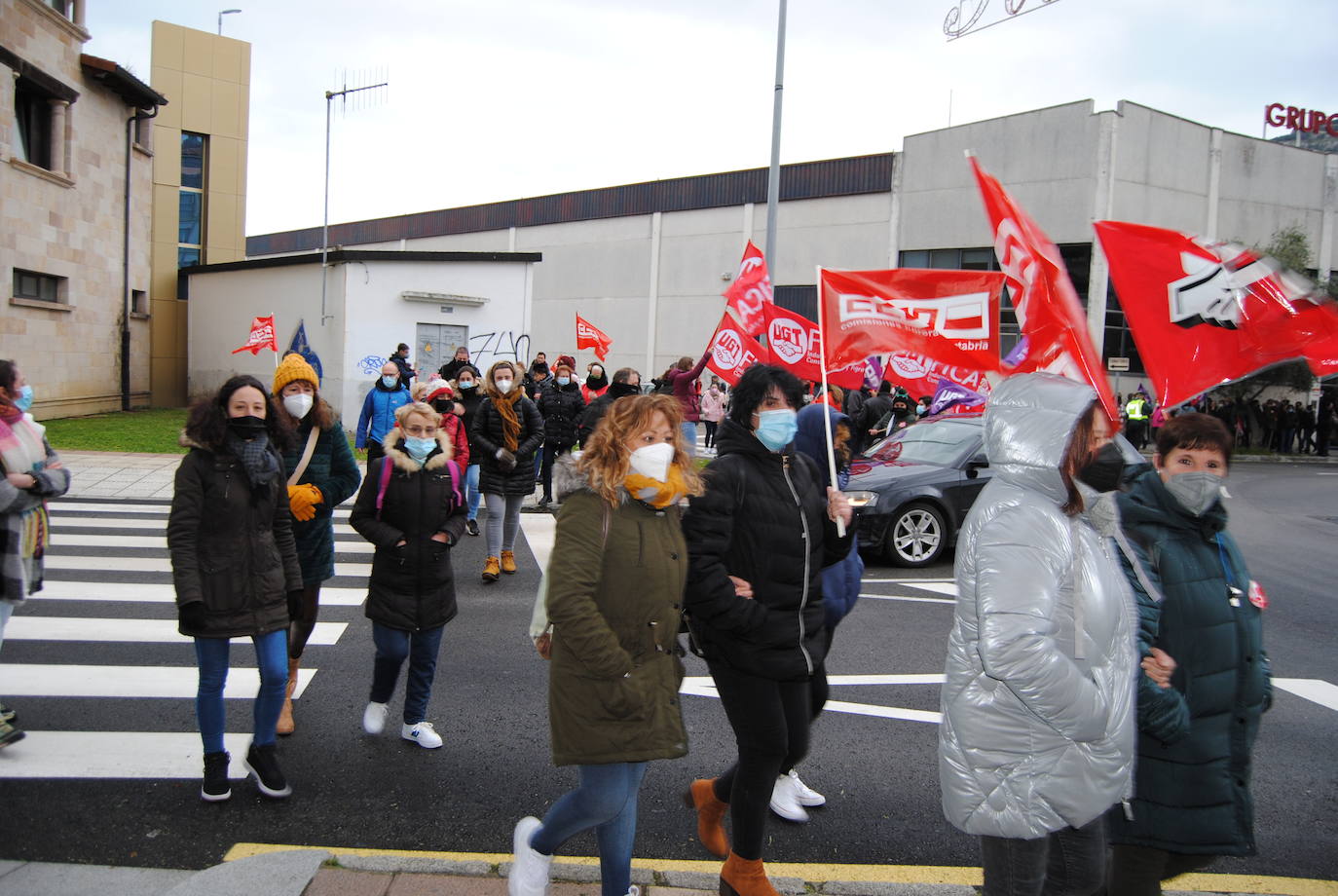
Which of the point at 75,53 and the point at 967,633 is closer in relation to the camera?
the point at 967,633

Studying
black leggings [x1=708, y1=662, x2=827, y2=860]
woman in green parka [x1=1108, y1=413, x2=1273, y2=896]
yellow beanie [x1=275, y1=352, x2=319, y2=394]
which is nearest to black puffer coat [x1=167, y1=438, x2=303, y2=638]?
yellow beanie [x1=275, y1=352, x2=319, y2=394]

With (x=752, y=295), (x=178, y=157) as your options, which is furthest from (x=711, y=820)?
(x=178, y=157)

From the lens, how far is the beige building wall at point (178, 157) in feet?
95.1

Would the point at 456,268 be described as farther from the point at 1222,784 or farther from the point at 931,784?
the point at 1222,784

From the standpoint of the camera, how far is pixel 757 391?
138 inches

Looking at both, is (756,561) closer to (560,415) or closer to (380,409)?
(380,409)

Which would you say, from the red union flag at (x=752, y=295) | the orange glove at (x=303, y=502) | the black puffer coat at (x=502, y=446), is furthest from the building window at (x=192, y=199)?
the orange glove at (x=303, y=502)

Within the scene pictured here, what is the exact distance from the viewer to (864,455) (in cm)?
1105

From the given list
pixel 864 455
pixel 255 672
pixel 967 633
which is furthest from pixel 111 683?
pixel 864 455

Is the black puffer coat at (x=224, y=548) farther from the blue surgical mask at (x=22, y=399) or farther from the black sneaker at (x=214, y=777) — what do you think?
the blue surgical mask at (x=22, y=399)

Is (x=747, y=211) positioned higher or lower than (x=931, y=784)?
higher

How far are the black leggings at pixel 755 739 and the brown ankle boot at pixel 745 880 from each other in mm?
26

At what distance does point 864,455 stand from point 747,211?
27.8 m

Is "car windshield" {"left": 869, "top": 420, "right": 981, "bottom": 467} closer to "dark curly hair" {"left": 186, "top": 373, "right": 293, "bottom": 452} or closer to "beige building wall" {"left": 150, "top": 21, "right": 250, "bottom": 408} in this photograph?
"dark curly hair" {"left": 186, "top": 373, "right": 293, "bottom": 452}
